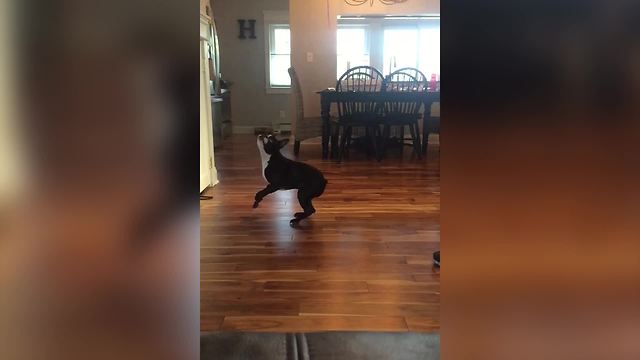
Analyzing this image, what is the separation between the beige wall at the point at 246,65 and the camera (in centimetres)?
834

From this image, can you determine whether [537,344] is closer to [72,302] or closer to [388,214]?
[72,302]

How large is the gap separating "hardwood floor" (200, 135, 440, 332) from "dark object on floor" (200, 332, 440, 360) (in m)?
0.09

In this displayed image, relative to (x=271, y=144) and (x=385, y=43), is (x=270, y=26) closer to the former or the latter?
(x=385, y=43)

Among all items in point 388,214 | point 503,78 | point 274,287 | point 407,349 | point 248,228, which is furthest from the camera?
point 388,214

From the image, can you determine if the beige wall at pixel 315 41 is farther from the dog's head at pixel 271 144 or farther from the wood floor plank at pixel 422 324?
the wood floor plank at pixel 422 324

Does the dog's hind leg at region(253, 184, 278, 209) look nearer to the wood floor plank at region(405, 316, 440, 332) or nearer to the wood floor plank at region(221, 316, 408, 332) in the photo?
the wood floor plank at region(221, 316, 408, 332)

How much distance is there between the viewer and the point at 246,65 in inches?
336

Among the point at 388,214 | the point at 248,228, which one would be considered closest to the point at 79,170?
the point at 248,228

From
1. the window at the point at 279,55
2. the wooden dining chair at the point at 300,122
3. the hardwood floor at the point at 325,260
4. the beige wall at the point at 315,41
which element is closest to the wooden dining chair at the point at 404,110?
the wooden dining chair at the point at 300,122

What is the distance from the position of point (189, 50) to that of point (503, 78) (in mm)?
337

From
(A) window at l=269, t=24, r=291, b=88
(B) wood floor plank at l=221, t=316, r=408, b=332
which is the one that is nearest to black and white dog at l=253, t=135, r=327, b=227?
(B) wood floor plank at l=221, t=316, r=408, b=332

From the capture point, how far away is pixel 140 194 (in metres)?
0.62

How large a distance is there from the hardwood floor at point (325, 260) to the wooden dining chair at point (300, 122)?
74.1 inches

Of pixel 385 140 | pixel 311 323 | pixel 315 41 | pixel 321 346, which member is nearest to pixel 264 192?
pixel 311 323
